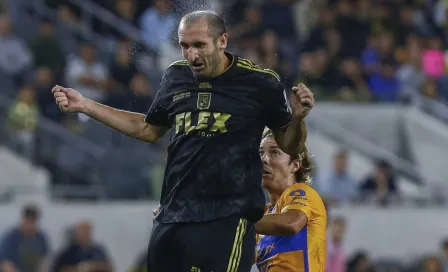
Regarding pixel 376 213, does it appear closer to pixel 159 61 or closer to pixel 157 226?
pixel 159 61

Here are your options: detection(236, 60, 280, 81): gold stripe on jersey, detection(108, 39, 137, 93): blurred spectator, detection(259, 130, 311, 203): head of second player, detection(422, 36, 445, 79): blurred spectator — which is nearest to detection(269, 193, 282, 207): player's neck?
detection(259, 130, 311, 203): head of second player

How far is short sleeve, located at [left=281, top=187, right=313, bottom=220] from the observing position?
711cm

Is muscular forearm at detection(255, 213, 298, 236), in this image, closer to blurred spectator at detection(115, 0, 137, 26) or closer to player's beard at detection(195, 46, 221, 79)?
player's beard at detection(195, 46, 221, 79)

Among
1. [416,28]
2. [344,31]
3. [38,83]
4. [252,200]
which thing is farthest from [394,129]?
[252,200]

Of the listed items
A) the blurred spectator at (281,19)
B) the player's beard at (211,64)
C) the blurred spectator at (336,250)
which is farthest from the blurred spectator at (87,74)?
the player's beard at (211,64)

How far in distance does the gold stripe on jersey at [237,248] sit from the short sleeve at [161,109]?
0.71 metres

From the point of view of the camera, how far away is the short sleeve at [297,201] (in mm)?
7105

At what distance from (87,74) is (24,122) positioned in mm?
1175

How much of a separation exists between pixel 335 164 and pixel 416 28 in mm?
4809

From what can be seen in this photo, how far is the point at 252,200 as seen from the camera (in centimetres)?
636

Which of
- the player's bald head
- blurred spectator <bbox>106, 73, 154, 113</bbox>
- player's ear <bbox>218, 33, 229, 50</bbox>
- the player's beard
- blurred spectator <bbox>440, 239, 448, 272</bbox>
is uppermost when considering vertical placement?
blurred spectator <bbox>106, 73, 154, 113</bbox>

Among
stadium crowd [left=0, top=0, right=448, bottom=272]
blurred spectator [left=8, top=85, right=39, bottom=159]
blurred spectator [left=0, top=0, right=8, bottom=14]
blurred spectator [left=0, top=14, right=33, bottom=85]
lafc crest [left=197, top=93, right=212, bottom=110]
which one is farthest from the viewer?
blurred spectator [left=0, top=0, right=8, bottom=14]

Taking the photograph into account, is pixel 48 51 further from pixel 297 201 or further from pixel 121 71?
pixel 297 201

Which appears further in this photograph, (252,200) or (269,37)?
(269,37)
